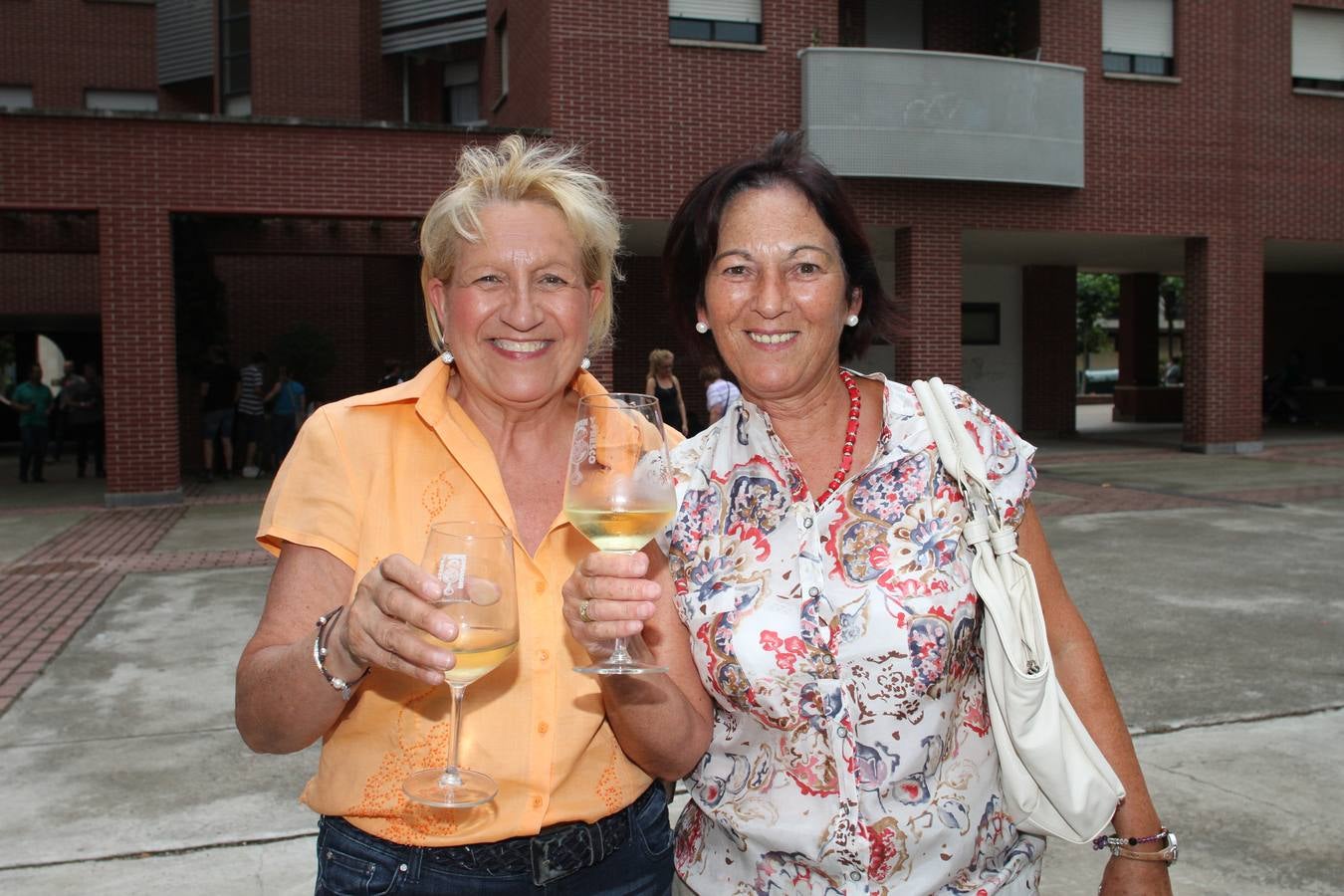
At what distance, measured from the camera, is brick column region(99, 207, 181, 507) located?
14.1 m

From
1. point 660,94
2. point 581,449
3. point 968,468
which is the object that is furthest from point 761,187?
point 660,94

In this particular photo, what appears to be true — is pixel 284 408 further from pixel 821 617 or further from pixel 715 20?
pixel 821 617

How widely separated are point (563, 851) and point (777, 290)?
115 centimetres

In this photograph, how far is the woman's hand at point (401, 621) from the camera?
147cm

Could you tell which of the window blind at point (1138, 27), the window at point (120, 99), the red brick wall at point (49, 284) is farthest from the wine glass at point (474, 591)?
the window at point (120, 99)

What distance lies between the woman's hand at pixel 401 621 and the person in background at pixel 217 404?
16.7m

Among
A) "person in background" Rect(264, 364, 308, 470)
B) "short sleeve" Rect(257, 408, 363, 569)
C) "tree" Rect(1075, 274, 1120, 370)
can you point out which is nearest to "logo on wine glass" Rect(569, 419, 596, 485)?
"short sleeve" Rect(257, 408, 363, 569)

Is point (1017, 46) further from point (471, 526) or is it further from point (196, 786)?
point (471, 526)

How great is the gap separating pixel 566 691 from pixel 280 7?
81.3ft

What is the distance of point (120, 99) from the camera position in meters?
26.0

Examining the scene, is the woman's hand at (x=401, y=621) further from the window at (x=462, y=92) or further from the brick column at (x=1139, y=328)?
the brick column at (x=1139, y=328)

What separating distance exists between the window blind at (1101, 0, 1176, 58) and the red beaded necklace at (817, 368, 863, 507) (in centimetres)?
1816

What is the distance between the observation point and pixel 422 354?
22.5m

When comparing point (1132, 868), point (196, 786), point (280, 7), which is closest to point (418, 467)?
point (1132, 868)
